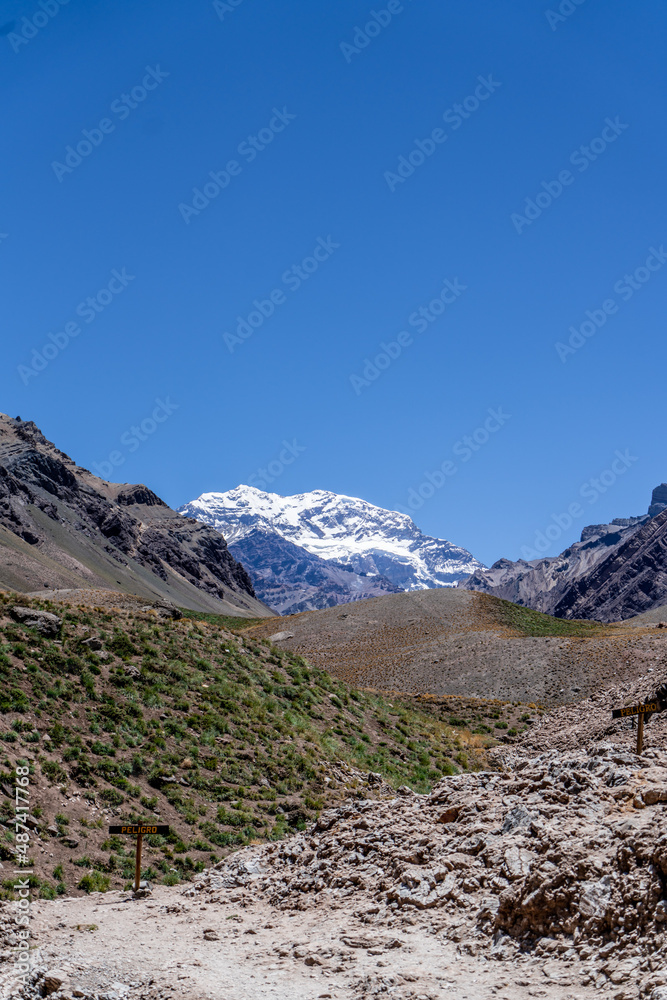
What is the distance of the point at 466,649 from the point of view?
6769 centimetres

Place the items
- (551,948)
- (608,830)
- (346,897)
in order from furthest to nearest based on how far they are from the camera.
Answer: (346,897)
(608,830)
(551,948)

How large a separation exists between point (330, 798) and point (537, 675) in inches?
1486

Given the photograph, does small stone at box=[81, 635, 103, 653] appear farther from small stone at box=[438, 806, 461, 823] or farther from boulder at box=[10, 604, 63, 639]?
small stone at box=[438, 806, 461, 823]

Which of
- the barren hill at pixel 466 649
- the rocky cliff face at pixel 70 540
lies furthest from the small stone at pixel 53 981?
the rocky cliff face at pixel 70 540

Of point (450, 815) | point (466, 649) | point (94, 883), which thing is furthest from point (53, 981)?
point (466, 649)

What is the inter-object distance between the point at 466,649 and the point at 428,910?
57.3 meters

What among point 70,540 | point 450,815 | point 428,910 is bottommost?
point 428,910

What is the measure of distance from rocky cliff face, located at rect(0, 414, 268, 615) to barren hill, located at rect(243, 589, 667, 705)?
37.4m

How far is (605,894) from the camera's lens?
32.2 ft

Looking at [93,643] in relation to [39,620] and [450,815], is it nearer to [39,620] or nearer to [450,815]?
[39,620]

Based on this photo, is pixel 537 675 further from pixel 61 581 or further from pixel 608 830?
pixel 61 581

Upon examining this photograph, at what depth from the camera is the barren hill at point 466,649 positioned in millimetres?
56969

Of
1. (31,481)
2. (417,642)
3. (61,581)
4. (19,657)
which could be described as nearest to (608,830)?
(19,657)

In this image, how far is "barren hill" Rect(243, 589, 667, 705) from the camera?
5697cm
